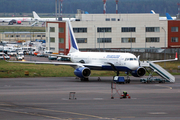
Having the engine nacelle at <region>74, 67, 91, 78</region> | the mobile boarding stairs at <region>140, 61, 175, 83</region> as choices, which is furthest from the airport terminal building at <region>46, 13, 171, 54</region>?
the engine nacelle at <region>74, 67, 91, 78</region>

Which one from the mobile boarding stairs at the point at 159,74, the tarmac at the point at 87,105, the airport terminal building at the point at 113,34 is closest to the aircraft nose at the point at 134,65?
the mobile boarding stairs at the point at 159,74

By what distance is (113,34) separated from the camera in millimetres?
128125

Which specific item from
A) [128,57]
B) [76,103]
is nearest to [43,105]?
[76,103]

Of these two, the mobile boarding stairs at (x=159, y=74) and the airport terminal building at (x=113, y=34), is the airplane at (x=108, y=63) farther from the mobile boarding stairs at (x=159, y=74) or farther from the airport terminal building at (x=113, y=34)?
the airport terminal building at (x=113, y=34)

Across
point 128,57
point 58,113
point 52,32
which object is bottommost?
point 58,113

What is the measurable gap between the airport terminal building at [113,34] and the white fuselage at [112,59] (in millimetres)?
68191

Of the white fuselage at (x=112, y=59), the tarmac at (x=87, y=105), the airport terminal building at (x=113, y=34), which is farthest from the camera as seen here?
the airport terminal building at (x=113, y=34)

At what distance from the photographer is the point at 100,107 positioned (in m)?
28.3

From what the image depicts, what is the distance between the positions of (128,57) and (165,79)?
21.9 feet

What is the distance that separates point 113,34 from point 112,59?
77678mm

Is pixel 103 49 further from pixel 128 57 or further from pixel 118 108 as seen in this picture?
pixel 118 108

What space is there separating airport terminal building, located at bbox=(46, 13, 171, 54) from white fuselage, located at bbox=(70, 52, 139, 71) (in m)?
68.2

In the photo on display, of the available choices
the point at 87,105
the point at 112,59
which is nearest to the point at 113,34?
the point at 112,59

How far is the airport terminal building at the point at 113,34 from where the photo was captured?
127 metres
